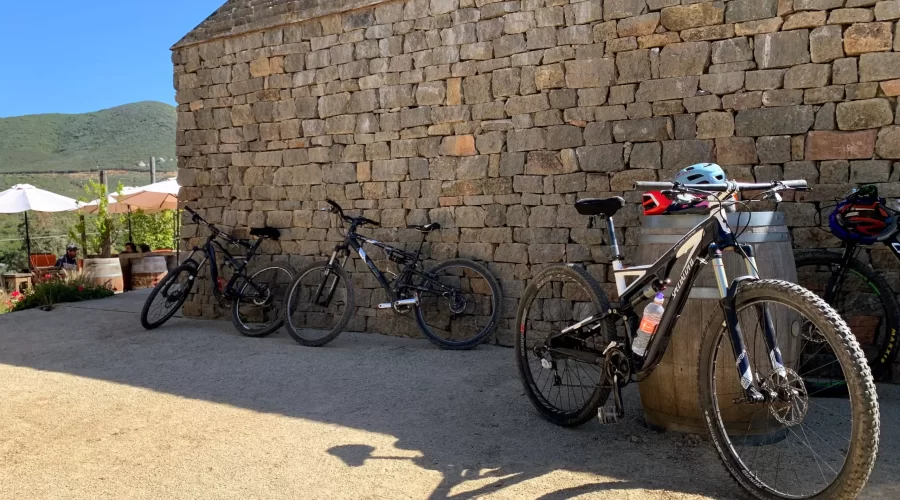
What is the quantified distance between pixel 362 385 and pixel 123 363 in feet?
7.06

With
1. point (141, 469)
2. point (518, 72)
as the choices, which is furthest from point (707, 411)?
point (518, 72)

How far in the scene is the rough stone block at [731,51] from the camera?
15.9 ft

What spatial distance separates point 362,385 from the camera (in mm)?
4965

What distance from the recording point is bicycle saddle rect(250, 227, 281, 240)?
23.3 ft

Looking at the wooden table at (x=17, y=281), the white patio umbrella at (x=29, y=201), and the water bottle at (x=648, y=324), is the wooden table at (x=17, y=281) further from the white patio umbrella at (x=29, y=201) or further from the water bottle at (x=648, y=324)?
the water bottle at (x=648, y=324)

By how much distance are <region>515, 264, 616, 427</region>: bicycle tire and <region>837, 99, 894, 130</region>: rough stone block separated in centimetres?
198

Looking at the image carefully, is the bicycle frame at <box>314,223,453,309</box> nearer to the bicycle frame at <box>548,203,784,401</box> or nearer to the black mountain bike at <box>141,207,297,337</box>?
the black mountain bike at <box>141,207,297,337</box>

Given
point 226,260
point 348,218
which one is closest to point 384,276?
point 348,218

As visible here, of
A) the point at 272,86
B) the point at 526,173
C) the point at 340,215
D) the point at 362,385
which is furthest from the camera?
the point at 272,86

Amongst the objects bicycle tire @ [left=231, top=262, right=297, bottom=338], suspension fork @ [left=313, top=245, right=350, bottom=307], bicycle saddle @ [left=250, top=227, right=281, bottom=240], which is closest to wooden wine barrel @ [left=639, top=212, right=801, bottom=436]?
suspension fork @ [left=313, top=245, right=350, bottom=307]

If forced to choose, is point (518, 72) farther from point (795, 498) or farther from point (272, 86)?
point (795, 498)

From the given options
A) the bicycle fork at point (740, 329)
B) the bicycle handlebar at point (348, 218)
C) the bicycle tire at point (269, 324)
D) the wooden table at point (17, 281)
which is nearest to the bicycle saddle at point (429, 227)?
the bicycle handlebar at point (348, 218)

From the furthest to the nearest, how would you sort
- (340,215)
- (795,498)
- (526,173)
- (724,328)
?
(340,215), (526,173), (724,328), (795,498)

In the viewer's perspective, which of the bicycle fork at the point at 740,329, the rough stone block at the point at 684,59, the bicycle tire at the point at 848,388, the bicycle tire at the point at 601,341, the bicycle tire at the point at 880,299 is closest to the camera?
the bicycle tire at the point at 848,388
